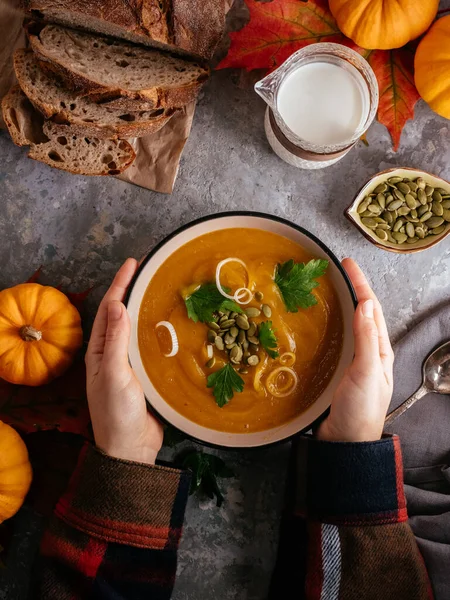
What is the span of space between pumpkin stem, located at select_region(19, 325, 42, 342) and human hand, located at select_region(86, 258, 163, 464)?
0.22 meters

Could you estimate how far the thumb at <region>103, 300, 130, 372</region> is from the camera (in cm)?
238

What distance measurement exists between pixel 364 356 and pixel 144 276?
0.94 metres

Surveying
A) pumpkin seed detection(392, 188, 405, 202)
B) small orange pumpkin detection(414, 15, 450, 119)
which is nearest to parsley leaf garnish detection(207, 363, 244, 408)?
pumpkin seed detection(392, 188, 405, 202)

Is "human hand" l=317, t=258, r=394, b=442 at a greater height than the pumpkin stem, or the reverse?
"human hand" l=317, t=258, r=394, b=442

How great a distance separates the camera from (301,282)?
250 centimetres

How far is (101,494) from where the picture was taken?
2.43 m

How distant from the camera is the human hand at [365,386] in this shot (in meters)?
2.42

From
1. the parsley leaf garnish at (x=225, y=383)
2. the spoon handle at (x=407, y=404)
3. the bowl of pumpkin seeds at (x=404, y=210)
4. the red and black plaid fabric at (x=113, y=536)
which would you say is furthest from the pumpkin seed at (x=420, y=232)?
the red and black plaid fabric at (x=113, y=536)

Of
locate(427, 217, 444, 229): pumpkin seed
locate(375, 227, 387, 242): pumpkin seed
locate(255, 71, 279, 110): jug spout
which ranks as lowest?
locate(375, 227, 387, 242): pumpkin seed

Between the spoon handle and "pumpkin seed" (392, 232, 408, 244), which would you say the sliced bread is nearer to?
"pumpkin seed" (392, 232, 408, 244)

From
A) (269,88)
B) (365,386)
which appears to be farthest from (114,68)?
(365,386)

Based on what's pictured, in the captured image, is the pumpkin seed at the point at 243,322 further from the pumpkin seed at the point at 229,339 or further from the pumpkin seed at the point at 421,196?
the pumpkin seed at the point at 421,196

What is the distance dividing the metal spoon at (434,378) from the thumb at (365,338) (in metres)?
0.49

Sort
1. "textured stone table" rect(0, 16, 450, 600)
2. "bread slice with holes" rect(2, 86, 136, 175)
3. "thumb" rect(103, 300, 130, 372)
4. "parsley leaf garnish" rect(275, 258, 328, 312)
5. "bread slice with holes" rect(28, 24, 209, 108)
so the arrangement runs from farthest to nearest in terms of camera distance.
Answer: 1. "textured stone table" rect(0, 16, 450, 600)
2. "bread slice with holes" rect(2, 86, 136, 175)
3. "bread slice with holes" rect(28, 24, 209, 108)
4. "parsley leaf garnish" rect(275, 258, 328, 312)
5. "thumb" rect(103, 300, 130, 372)
